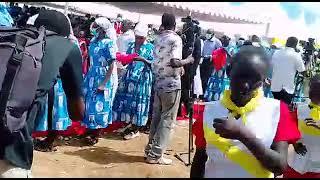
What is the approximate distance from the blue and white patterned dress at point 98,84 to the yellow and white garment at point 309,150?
9.63 ft

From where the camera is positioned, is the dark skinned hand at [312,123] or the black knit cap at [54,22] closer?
the black knit cap at [54,22]

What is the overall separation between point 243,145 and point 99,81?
157 inches

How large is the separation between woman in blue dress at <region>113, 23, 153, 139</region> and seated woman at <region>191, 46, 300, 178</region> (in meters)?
4.27

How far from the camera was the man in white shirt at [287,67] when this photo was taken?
7.94 meters

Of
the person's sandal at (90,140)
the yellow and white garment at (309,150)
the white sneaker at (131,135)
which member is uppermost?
the yellow and white garment at (309,150)

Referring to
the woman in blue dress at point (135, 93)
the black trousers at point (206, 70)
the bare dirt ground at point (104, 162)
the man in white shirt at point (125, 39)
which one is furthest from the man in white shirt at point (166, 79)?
the black trousers at point (206, 70)

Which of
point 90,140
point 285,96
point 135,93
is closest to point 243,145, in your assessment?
point 90,140

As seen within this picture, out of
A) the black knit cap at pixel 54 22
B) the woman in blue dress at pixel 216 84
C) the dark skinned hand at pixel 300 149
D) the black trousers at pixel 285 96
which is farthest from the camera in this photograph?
the woman in blue dress at pixel 216 84

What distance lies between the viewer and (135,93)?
675 centimetres

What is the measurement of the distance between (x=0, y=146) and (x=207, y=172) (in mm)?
1054

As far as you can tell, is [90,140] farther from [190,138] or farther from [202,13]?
[202,13]

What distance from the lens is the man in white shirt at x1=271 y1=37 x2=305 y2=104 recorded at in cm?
794

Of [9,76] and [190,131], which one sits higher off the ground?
[9,76]

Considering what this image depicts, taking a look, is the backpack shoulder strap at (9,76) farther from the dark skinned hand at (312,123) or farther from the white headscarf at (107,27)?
the white headscarf at (107,27)
